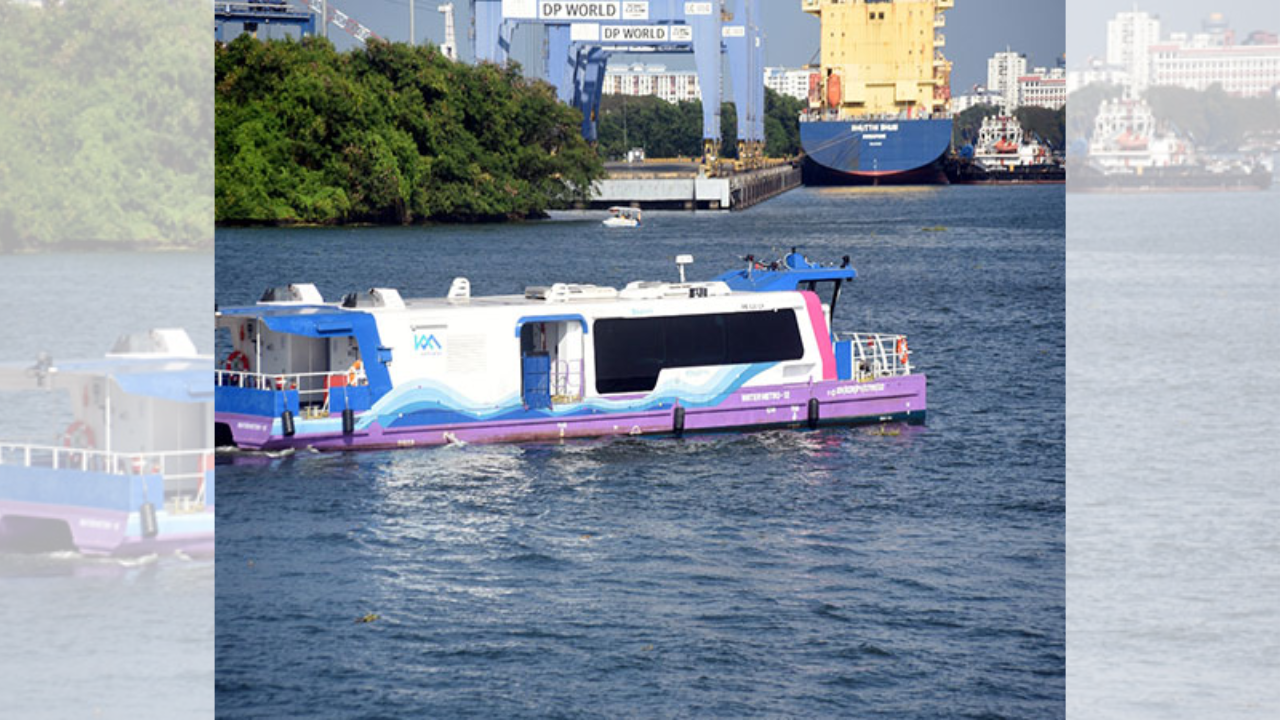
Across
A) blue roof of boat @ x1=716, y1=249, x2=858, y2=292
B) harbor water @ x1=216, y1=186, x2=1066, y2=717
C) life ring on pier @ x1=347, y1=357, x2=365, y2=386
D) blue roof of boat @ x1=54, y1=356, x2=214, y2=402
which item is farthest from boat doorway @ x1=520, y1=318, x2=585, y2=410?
blue roof of boat @ x1=54, y1=356, x2=214, y2=402

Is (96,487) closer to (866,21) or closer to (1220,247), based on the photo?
(1220,247)

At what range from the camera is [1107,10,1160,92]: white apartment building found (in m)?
45.4

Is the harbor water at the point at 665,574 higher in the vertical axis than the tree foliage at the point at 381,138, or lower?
lower

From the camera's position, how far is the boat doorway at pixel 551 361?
31.8 metres

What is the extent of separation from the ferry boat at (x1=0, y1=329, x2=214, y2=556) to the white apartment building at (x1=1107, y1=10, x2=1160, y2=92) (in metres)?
27.9

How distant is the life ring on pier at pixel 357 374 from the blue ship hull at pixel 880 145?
147424 millimetres

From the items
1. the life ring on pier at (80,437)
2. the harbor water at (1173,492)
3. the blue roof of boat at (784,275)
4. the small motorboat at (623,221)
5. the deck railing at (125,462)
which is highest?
the small motorboat at (623,221)

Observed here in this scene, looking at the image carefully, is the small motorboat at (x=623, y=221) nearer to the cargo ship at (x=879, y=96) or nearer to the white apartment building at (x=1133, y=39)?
the white apartment building at (x=1133, y=39)

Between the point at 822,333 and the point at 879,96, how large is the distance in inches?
5938

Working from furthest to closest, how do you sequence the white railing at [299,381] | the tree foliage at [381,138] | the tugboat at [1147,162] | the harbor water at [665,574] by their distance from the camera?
the tree foliage at [381,138]
the tugboat at [1147,162]
the white railing at [299,381]
the harbor water at [665,574]

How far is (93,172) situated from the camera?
3528 cm

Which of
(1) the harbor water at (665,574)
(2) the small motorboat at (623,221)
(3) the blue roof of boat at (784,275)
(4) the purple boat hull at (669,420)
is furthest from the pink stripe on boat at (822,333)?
(2) the small motorboat at (623,221)

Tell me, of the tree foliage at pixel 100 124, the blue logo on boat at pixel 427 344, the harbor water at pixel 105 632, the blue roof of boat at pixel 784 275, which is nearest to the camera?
the harbor water at pixel 105 632

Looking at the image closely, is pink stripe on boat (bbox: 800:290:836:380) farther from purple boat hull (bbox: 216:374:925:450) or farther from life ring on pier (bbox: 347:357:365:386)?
life ring on pier (bbox: 347:357:365:386)
